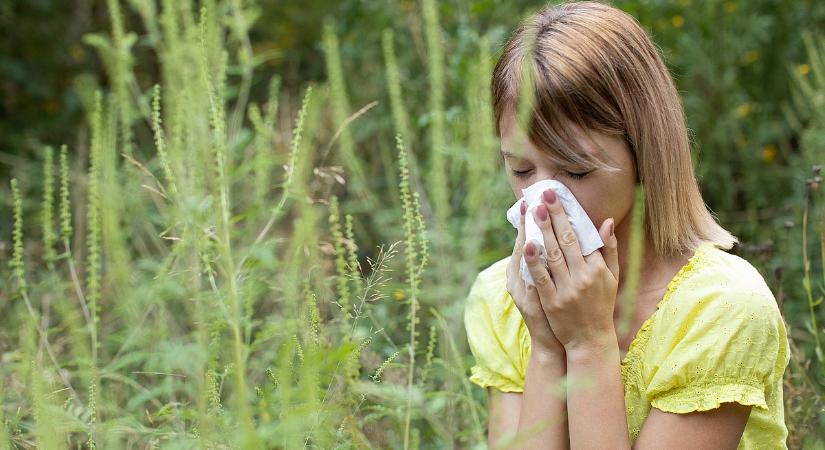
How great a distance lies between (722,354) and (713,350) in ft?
0.05

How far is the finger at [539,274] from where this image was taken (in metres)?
1.50

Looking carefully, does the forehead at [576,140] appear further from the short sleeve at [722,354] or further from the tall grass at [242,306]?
the short sleeve at [722,354]

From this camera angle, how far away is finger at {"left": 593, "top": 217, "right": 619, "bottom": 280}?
Answer: 148 cm

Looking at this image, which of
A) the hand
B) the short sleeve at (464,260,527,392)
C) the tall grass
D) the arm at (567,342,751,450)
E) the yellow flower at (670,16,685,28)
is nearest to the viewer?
the tall grass

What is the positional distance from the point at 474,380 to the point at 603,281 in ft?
1.33

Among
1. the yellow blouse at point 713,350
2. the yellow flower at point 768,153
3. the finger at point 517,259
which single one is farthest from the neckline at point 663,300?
the yellow flower at point 768,153

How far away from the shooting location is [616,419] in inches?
57.9

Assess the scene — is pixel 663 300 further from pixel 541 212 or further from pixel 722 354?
pixel 541 212

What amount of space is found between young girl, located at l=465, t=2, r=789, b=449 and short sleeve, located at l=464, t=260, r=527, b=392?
81 mm

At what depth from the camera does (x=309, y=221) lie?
3.73 feet

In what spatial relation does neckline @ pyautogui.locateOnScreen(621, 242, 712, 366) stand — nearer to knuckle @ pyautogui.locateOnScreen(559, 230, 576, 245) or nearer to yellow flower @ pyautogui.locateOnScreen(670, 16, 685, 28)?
knuckle @ pyautogui.locateOnScreen(559, 230, 576, 245)

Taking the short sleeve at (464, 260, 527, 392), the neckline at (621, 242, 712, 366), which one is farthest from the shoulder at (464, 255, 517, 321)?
the neckline at (621, 242, 712, 366)

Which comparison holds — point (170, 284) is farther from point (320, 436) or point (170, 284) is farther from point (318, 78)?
point (318, 78)

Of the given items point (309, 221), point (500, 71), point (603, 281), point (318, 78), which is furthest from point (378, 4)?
point (309, 221)
